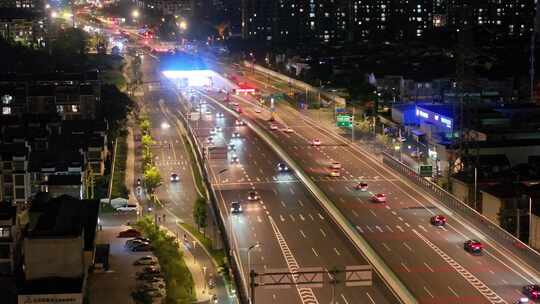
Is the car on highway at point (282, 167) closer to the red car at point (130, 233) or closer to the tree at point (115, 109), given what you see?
the tree at point (115, 109)

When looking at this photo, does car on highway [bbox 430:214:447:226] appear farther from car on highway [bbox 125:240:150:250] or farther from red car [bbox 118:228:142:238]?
red car [bbox 118:228:142:238]

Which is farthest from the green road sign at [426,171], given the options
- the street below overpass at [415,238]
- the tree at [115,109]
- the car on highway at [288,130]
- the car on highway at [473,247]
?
the tree at [115,109]

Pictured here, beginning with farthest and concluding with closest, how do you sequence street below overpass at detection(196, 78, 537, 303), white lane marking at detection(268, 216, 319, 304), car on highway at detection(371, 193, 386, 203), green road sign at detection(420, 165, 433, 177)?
green road sign at detection(420, 165, 433, 177) → car on highway at detection(371, 193, 386, 203) → street below overpass at detection(196, 78, 537, 303) → white lane marking at detection(268, 216, 319, 304)

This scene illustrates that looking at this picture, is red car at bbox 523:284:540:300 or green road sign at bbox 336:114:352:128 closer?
red car at bbox 523:284:540:300

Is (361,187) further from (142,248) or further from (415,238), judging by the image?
(142,248)

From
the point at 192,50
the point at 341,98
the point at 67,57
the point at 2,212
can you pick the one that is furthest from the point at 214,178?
the point at 192,50

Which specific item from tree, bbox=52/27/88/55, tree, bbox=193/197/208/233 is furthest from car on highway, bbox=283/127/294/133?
Result: tree, bbox=52/27/88/55

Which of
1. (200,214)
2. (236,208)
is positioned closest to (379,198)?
(236,208)
